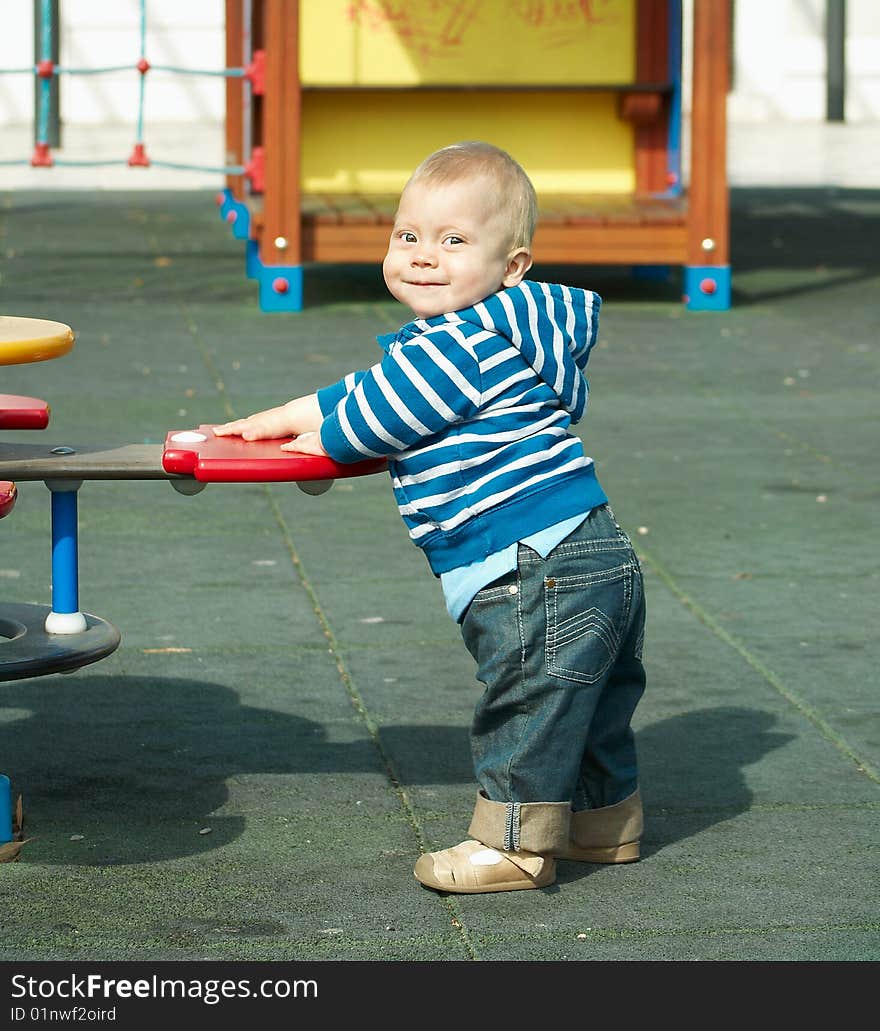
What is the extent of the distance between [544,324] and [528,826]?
0.90 metres

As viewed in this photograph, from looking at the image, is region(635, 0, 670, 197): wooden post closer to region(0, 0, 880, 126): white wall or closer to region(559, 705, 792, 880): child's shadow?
region(559, 705, 792, 880): child's shadow

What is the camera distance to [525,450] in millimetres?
3541

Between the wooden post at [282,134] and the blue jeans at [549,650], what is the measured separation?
7967mm

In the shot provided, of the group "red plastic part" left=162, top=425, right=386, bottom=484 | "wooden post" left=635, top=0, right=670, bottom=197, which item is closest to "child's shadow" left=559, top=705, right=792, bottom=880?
"red plastic part" left=162, top=425, right=386, bottom=484

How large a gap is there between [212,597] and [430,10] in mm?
7810

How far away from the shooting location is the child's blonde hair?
3545 millimetres

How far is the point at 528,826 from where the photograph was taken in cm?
364

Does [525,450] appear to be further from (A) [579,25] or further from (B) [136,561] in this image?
(A) [579,25]

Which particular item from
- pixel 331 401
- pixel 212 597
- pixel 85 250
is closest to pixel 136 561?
pixel 212 597

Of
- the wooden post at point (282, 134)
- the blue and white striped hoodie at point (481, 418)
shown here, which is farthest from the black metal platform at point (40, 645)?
the wooden post at point (282, 134)

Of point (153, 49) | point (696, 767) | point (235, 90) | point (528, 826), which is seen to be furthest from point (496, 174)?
point (153, 49)

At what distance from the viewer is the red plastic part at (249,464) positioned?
3.50 meters

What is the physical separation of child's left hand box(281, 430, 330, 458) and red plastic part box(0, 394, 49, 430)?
0.53m

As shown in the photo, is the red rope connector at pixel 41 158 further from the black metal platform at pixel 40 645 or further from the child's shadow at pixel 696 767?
the black metal platform at pixel 40 645
